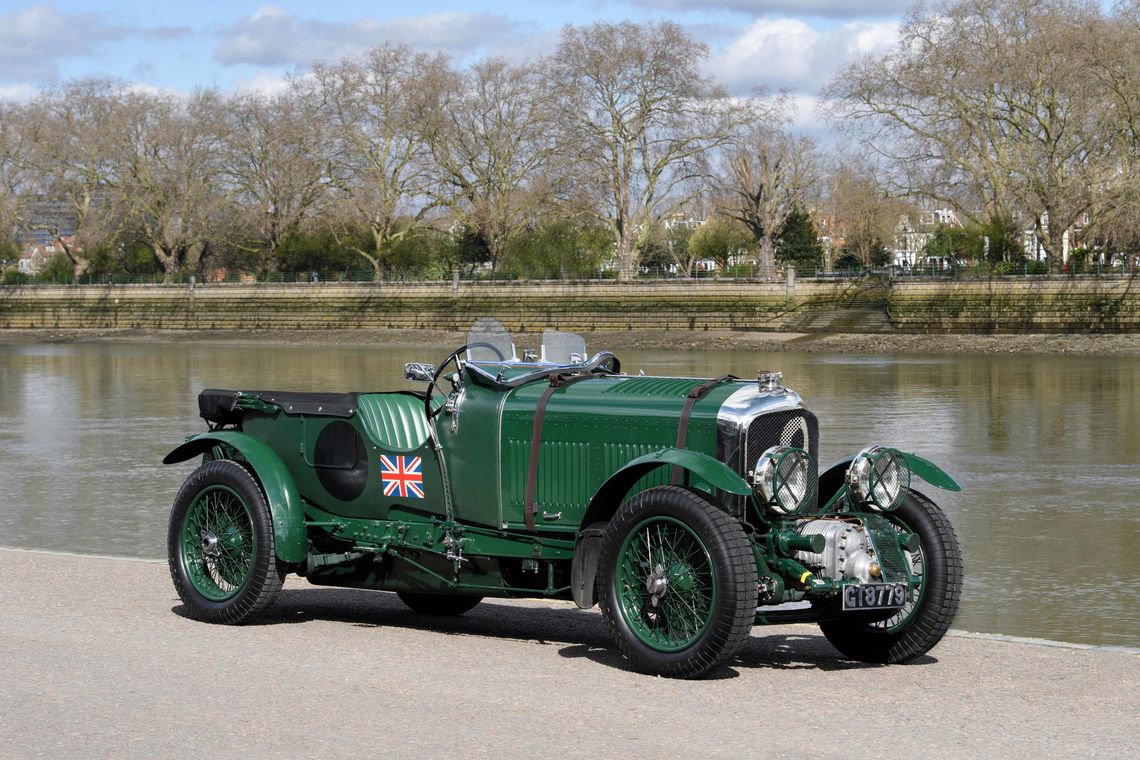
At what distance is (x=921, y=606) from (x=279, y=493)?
11.5 ft

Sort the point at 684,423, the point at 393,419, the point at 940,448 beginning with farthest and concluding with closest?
the point at 940,448
the point at 393,419
the point at 684,423

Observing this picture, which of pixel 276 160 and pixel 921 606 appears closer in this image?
pixel 921 606

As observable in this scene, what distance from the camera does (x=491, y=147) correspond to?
7469 centimetres

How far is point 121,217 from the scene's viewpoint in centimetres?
8525

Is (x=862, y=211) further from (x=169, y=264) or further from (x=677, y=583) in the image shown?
(x=677, y=583)

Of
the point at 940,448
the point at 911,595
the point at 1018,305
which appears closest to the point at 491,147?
the point at 1018,305

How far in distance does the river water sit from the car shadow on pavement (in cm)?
145

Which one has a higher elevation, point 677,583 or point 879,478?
point 879,478

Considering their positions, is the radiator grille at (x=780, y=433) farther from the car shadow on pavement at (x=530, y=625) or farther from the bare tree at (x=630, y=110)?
the bare tree at (x=630, y=110)

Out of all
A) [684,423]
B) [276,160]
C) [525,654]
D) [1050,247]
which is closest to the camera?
[684,423]

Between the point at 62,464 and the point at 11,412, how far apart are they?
419 inches

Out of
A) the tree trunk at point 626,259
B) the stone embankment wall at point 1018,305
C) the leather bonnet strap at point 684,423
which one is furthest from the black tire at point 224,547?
the tree trunk at point 626,259

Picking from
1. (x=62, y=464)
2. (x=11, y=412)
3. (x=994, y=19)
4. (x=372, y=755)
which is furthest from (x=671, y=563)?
(x=994, y=19)

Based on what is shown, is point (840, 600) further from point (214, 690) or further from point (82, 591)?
point (82, 591)
